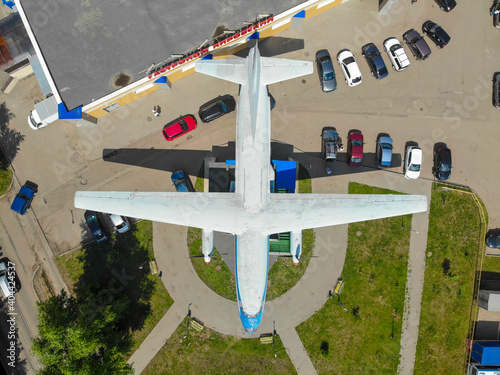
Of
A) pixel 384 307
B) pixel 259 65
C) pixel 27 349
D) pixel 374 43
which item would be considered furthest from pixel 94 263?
pixel 374 43

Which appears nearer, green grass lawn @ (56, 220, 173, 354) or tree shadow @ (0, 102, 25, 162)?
green grass lawn @ (56, 220, 173, 354)

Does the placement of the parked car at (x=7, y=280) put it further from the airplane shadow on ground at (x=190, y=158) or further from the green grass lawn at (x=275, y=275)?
the green grass lawn at (x=275, y=275)

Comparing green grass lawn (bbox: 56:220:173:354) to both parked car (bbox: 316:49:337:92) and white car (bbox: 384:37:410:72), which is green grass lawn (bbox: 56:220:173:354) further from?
white car (bbox: 384:37:410:72)

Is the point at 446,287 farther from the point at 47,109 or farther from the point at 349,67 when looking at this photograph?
the point at 47,109

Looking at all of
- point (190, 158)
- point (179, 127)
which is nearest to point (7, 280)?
point (190, 158)

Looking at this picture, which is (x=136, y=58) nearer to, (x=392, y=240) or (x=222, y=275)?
(x=222, y=275)

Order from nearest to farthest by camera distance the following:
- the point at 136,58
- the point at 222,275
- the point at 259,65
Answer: the point at 259,65 → the point at 136,58 → the point at 222,275

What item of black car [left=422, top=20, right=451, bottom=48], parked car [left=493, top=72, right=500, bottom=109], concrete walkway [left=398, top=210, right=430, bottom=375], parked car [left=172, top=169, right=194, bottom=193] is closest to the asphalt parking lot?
parked car [left=493, top=72, right=500, bottom=109]

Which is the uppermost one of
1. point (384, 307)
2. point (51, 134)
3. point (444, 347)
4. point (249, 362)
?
point (51, 134)
